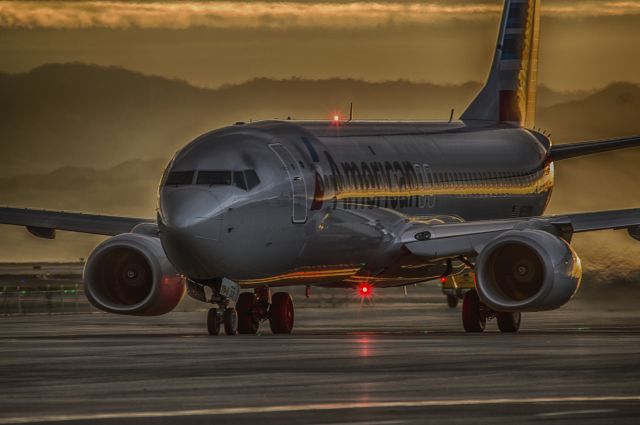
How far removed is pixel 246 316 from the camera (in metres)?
38.2

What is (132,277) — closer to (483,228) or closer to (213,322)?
(213,322)

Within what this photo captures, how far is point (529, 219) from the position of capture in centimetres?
3975

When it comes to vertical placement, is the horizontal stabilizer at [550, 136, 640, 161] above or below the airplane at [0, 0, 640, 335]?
above

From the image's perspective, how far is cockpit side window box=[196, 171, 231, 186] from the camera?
35406 mm

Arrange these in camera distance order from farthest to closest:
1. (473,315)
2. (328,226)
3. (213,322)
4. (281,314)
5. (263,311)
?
(473,315), (281,314), (263,311), (328,226), (213,322)

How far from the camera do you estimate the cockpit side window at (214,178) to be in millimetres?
35406

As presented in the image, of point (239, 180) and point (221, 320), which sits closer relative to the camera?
point (239, 180)

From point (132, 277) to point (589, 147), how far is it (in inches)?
561

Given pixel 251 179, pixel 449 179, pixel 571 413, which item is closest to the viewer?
pixel 571 413

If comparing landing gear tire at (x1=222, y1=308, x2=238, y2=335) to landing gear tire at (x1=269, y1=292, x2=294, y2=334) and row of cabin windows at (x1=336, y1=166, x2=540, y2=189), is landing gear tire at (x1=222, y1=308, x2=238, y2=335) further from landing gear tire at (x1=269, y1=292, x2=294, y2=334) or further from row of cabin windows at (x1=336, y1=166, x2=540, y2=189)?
row of cabin windows at (x1=336, y1=166, x2=540, y2=189)

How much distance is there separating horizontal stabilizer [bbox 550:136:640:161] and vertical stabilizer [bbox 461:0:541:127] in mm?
2682

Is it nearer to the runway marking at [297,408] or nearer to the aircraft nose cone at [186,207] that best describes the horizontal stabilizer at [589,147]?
the aircraft nose cone at [186,207]

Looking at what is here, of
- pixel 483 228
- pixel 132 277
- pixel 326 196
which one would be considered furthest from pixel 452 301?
pixel 326 196

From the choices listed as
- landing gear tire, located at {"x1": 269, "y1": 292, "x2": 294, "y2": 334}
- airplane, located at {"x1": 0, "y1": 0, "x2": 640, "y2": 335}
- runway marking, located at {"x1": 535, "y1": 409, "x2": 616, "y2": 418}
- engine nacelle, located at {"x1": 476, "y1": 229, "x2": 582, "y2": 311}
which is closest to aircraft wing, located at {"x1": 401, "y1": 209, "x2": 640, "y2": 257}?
airplane, located at {"x1": 0, "y1": 0, "x2": 640, "y2": 335}
